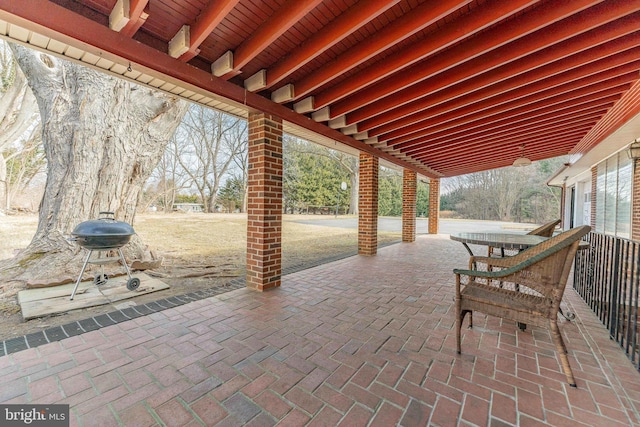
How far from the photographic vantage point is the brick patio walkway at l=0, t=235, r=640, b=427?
1469mm

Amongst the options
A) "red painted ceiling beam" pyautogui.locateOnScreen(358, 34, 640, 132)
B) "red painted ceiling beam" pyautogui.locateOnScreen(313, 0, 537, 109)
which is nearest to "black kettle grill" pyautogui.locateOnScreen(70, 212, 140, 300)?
"red painted ceiling beam" pyautogui.locateOnScreen(313, 0, 537, 109)

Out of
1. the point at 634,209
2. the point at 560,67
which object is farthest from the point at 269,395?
the point at 634,209

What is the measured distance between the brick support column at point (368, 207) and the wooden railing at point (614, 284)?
342 centimetres

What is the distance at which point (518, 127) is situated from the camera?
201 inches

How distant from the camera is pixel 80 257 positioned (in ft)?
13.8

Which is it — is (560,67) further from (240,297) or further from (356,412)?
(240,297)

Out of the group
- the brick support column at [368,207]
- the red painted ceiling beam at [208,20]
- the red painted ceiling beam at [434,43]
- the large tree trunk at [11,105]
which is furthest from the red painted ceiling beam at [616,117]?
the large tree trunk at [11,105]

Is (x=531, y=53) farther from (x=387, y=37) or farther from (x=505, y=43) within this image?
(x=387, y=37)

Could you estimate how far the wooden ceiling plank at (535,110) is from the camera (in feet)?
12.2

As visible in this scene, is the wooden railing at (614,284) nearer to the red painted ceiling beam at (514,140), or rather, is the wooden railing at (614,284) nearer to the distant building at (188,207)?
the red painted ceiling beam at (514,140)

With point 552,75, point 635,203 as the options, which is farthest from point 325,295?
point 635,203

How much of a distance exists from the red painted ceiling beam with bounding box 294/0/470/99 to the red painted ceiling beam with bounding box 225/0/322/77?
0.73 m

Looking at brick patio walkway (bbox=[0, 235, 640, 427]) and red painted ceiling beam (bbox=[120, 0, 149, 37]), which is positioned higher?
red painted ceiling beam (bbox=[120, 0, 149, 37])

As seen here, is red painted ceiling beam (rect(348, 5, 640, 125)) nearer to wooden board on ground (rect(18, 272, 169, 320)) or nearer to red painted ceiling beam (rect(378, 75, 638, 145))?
red painted ceiling beam (rect(378, 75, 638, 145))
